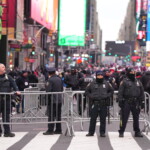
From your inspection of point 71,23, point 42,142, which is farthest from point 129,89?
point 71,23

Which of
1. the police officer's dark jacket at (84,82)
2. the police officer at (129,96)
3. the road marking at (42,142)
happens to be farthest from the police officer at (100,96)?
the police officer's dark jacket at (84,82)

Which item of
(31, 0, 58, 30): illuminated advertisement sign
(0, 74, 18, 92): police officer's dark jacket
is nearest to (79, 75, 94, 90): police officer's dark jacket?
(0, 74, 18, 92): police officer's dark jacket

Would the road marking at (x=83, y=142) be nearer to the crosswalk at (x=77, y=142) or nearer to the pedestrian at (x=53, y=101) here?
the crosswalk at (x=77, y=142)

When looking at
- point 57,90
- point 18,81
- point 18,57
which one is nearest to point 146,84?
point 18,81

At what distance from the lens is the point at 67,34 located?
8056 cm

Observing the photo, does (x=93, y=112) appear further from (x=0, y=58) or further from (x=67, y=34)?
(x=67, y=34)

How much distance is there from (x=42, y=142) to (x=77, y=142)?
0.78 m

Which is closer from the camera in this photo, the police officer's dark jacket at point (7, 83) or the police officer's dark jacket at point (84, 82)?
the police officer's dark jacket at point (7, 83)

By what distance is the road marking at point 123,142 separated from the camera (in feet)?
40.6

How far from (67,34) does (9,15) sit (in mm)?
27647

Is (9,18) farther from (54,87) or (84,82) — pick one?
(54,87)

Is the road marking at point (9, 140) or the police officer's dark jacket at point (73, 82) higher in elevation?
the police officer's dark jacket at point (73, 82)

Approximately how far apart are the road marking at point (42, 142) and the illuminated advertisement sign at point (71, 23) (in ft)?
209

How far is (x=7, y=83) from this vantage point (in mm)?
14250
